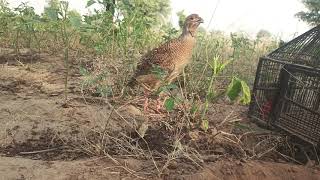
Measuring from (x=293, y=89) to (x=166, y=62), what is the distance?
1187mm

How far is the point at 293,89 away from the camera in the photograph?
3559mm

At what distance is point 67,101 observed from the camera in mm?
3725

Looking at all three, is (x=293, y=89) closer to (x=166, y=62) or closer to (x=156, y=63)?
(x=166, y=62)

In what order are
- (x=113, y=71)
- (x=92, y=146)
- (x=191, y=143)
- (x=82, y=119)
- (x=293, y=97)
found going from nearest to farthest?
(x=92, y=146) < (x=191, y=143) < (x=82, y=119) < (x=293, y=97) < (x=113, y=71)

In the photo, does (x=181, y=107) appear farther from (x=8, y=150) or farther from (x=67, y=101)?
(x=8, y=150)

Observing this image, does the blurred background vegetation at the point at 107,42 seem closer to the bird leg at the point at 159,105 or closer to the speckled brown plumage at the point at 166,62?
the speckled brown plumage at the point at 166,62

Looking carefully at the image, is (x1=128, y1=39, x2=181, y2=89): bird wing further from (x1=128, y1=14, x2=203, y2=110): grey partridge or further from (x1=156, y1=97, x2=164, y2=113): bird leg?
(x1=156, y1=97, x2=164, y2=113): bird leg

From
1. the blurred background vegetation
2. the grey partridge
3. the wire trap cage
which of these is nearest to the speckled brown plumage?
the grey partridge

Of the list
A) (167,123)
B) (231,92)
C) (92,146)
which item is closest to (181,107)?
(167,123)

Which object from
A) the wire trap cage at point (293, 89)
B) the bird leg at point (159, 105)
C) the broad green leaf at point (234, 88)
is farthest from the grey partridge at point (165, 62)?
the broad green leaf at point (234, 88)

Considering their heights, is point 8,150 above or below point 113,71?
below

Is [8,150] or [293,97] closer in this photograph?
[8,150]

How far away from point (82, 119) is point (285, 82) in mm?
1753

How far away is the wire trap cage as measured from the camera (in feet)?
10.8
